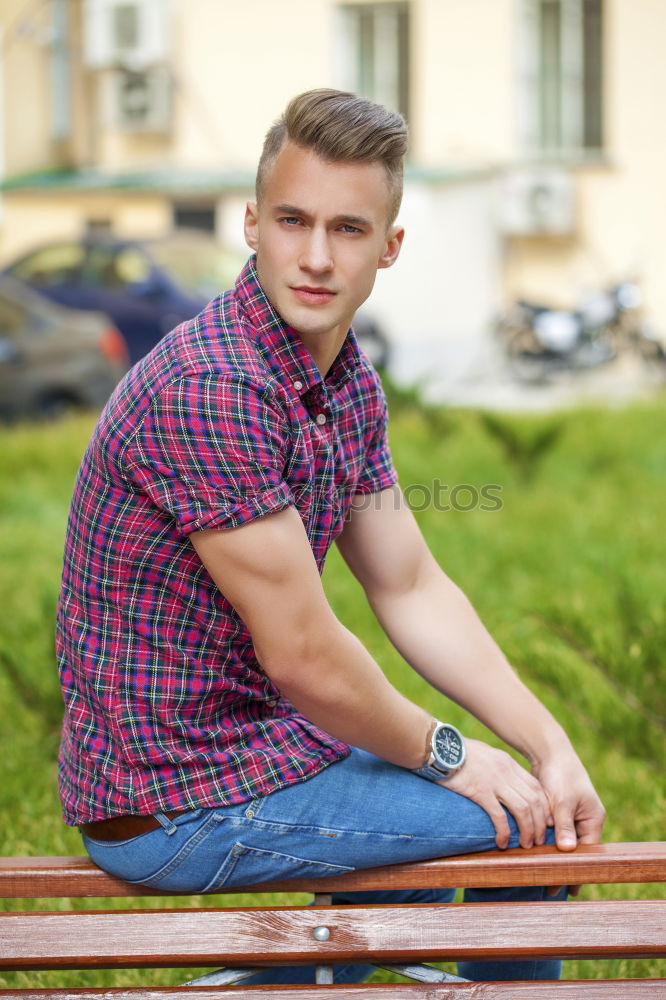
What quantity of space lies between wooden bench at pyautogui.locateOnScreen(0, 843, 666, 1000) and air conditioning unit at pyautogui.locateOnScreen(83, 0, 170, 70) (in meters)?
18.6

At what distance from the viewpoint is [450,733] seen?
2.12 metres

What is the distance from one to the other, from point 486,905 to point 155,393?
911 millimetres

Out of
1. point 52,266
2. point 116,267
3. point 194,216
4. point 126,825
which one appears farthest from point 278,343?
point 194,216

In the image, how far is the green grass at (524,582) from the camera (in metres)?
3.57

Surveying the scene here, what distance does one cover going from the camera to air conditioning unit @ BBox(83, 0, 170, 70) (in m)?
19.1

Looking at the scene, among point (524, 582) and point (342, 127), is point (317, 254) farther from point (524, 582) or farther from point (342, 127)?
point (524, 582)

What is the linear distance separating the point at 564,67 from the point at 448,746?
1729cm

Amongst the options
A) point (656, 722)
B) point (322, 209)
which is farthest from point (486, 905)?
point (656, 722)

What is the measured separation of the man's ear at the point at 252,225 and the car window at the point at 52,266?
11.9 metres

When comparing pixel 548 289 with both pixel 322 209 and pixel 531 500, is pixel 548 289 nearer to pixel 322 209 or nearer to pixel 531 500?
pixel 531 500

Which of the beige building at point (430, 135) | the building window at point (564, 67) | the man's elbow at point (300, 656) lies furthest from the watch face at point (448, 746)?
the building window at point (564, 67)

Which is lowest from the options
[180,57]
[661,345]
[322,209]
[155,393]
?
[661,345]

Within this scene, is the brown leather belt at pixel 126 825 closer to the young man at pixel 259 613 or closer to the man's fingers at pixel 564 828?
the young man at pixel 259 613

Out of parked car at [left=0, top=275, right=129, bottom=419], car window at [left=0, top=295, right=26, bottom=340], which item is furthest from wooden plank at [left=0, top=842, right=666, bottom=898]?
car window at [left=0, top=295, right=26, bottom=340]
